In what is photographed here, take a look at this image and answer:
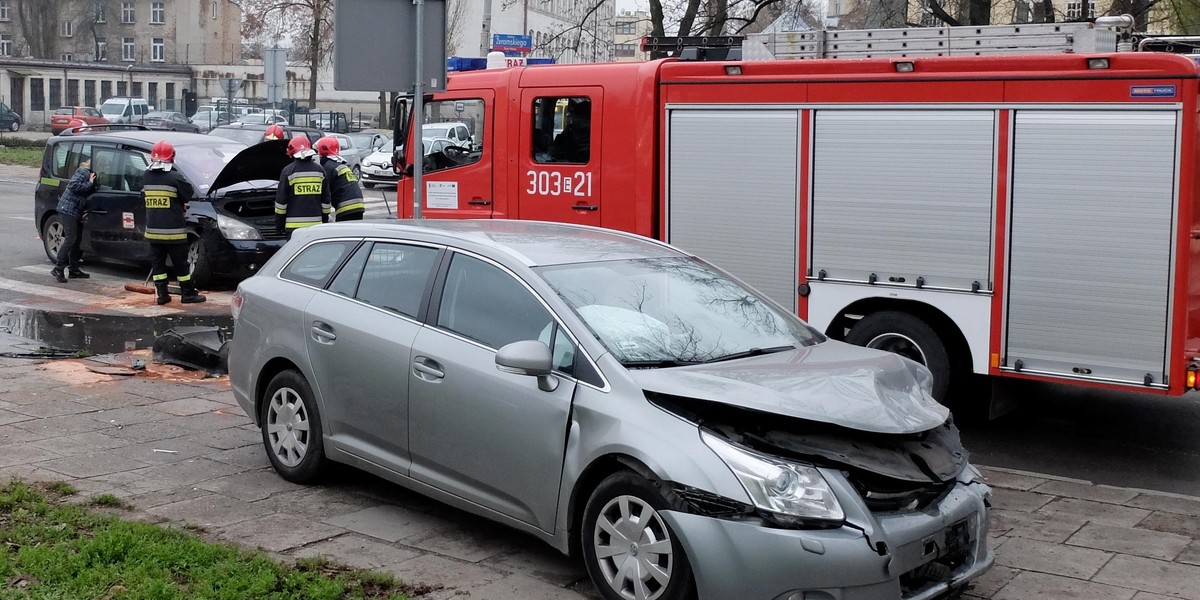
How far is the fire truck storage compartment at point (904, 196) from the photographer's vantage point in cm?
762

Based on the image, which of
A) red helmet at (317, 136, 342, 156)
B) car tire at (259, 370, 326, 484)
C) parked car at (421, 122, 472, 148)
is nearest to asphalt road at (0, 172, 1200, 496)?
red helmet at (317, 136, 342, 156)

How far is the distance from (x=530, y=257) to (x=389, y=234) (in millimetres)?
1031

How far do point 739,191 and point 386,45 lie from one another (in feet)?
8.78

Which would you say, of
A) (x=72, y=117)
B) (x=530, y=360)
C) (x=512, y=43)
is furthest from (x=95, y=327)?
(x=72, y=117)

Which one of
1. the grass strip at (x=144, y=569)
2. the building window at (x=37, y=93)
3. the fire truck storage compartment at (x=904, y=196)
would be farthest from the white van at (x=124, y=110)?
the grass strip at (x=144, y=569)

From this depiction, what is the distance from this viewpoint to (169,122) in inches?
1834

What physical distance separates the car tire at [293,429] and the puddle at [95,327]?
3.88 m

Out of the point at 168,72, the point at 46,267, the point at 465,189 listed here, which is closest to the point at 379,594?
the point at 465,189

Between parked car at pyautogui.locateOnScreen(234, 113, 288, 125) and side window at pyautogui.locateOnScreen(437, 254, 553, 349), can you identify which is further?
parked car at pyautogui.locateOnScreen(234, 113, 288, 125)

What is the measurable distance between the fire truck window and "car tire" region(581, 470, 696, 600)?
5.22 metres

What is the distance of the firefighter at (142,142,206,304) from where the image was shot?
41.5ft

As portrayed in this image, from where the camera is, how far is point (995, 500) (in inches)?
257

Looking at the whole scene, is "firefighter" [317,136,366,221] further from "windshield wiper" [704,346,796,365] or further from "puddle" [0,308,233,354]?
"windshield wiper" [704,346,796,365]

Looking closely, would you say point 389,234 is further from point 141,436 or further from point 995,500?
point 995,500
